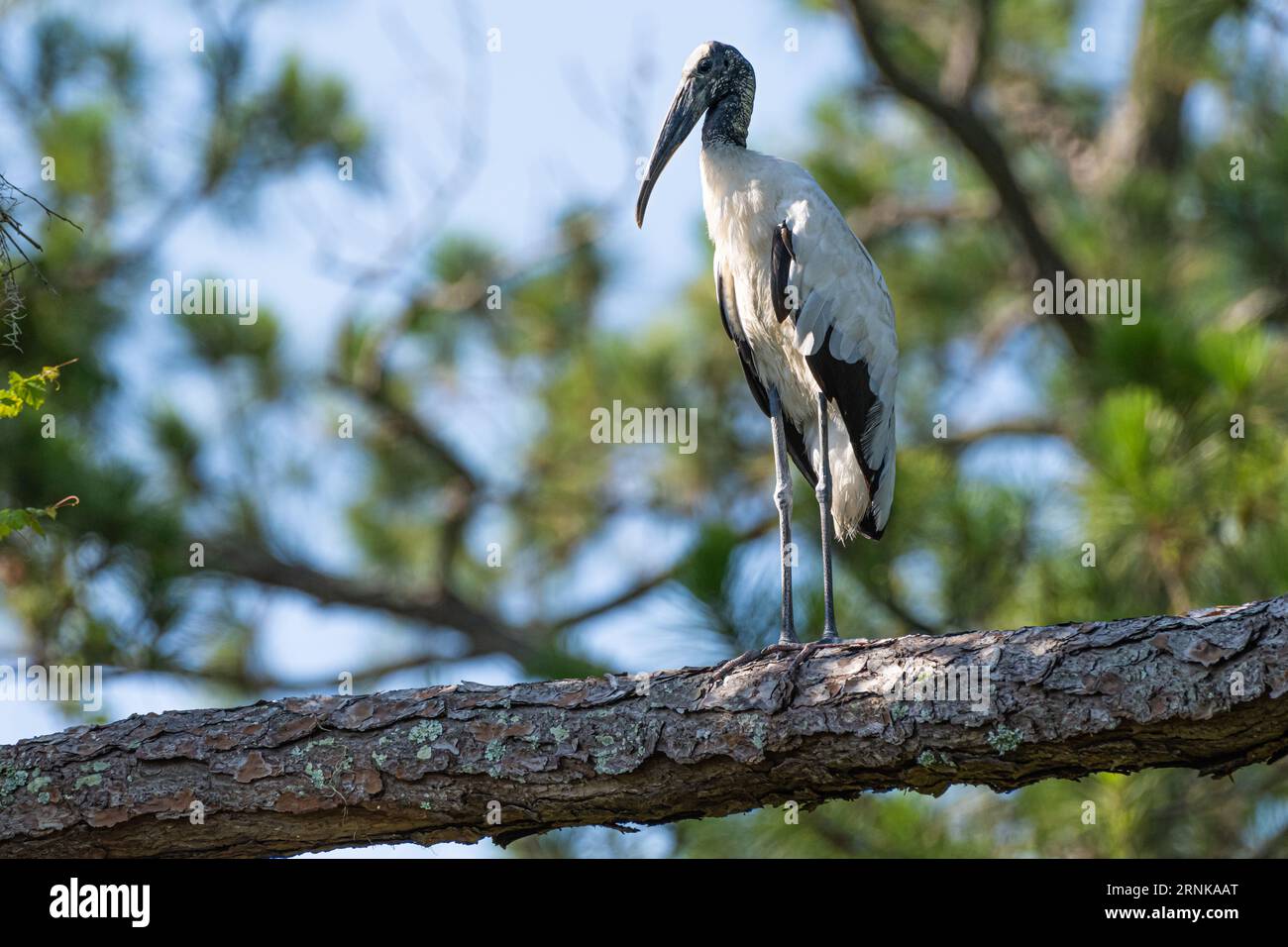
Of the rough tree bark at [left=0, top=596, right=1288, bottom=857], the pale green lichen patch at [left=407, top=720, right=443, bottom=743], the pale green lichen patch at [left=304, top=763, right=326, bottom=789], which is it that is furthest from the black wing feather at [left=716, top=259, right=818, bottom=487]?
the pale green lichen patch at [left=304, top=763, right=326, bottom=789]

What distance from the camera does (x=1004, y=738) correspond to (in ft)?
10.5

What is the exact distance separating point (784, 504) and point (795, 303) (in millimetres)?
689

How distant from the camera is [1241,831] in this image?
24.8 feet

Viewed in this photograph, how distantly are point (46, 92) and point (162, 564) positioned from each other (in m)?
3.81

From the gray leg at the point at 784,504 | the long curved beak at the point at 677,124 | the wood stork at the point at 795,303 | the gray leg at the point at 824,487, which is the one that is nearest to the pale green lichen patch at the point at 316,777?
the gray leg at the point at 784,504

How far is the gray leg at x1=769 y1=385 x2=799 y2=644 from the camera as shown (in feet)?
15.1

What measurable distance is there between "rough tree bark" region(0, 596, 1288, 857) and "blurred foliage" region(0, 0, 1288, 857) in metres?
2.17

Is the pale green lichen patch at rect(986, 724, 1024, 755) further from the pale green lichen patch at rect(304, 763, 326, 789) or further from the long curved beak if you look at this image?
the long curved beak

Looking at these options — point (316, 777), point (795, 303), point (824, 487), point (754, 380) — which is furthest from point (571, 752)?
point (754, 380)

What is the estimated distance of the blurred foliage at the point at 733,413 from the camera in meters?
6.41

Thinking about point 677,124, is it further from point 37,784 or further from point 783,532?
point 37,784

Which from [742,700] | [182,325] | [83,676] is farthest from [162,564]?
[742,700]

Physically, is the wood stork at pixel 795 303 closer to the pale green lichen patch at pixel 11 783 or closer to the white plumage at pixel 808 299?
the white plumage at pixel 808 299

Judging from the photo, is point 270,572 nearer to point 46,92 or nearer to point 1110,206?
point 46,92
